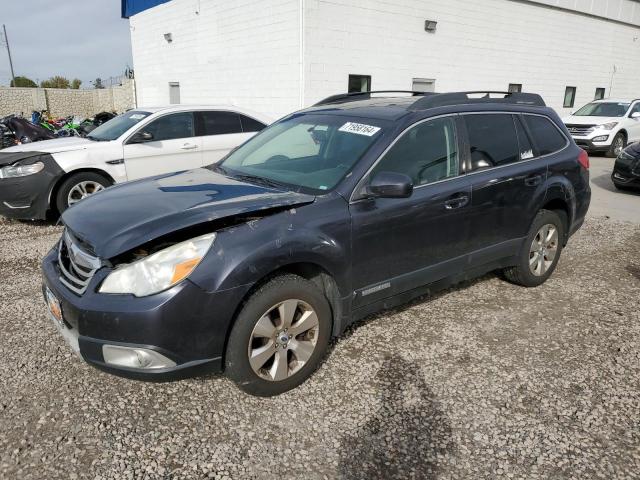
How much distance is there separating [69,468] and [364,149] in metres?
2.46

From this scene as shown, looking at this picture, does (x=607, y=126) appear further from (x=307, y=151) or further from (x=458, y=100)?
(x=307, y=151)

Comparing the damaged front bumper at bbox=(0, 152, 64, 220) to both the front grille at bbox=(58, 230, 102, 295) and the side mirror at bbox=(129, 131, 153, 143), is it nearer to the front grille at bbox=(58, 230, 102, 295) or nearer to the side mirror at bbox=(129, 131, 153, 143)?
the side mirror at bbox=(129, 131, 153, 143)

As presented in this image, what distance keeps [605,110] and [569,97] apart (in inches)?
172

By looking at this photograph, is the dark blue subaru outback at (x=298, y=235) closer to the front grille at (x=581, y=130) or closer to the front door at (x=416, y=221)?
the front door at (x=416, y=221)

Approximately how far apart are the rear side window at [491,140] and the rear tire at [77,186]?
15.6 feet

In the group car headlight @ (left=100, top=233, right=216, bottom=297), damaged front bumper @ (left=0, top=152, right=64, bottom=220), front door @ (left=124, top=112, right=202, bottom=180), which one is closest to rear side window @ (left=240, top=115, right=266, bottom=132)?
front door @ (left=124, top=112, right=202, bottom=180)

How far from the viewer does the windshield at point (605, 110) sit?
14625 millimetres

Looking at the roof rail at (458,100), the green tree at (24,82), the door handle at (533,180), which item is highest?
the green tree at (24,82)

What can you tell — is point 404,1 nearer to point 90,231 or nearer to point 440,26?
point 440,26

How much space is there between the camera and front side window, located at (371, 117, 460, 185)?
3.24 meters

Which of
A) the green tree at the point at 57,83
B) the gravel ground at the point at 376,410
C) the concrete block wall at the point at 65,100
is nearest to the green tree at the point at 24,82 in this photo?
the green tree at the point at 57,83

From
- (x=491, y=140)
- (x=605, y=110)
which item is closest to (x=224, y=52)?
(x=491, y=140)

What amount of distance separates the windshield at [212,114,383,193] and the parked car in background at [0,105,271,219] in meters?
3.27

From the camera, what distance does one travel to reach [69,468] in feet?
7.57
